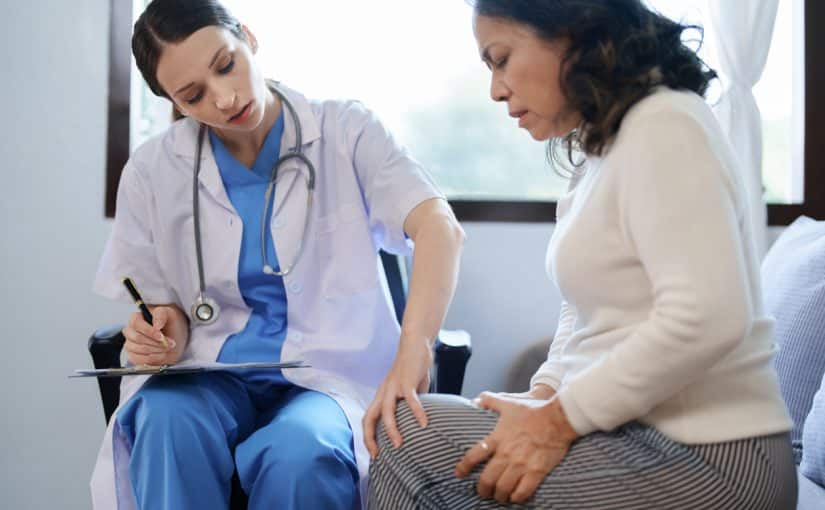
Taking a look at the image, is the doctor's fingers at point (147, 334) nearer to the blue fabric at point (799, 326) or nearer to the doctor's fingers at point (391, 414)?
the doctor's fingers at point (391, 414)

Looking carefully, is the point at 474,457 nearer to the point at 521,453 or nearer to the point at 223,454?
the point at 521,453

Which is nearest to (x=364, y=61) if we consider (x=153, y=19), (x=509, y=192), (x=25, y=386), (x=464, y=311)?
(x=509, y=192)

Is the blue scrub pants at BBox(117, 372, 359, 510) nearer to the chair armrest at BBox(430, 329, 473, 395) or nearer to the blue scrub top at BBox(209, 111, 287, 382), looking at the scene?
the blue scrub top at BBox(209, 111, 287, 382)

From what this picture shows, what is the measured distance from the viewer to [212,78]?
4.50 ft

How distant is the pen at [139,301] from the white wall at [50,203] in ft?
2.35

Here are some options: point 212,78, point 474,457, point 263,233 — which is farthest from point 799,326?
point 212,78

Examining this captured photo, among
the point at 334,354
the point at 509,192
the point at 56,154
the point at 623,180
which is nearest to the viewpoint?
the point at 623,180

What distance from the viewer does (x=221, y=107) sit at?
53.3 inches

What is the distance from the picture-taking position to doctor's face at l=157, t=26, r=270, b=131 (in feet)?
4.46

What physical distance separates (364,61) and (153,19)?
86 cm

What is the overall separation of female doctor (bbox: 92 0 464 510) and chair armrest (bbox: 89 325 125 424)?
0.10 metres

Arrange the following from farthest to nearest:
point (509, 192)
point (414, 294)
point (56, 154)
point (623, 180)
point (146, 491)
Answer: point (509, 192) < point (56, 154) < point (414, 294) < point (146, 491) < point (623, 180)

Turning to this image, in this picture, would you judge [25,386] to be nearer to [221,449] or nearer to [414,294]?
[221,449]

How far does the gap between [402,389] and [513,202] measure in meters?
1.08
